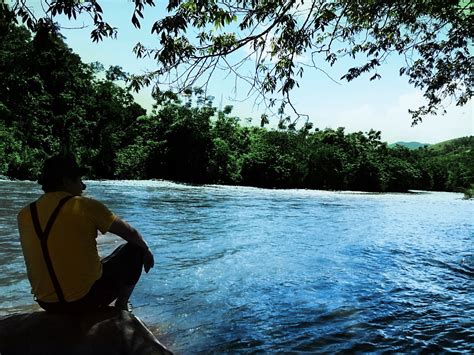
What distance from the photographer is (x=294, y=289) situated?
19.1ft

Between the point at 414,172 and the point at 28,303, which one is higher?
the point at 414,172

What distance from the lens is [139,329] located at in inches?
126

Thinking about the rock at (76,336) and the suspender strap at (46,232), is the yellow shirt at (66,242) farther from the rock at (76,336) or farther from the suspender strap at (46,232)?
the rock at (76,336)

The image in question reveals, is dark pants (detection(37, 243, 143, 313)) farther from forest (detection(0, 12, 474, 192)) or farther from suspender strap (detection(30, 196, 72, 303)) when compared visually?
forest (detection(0, 12, 474, 192))

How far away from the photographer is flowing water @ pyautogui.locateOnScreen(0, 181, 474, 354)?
3.99 meters

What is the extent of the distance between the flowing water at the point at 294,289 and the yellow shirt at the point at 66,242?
1179 mm

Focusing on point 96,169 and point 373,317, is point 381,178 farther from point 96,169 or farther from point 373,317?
point 373,317

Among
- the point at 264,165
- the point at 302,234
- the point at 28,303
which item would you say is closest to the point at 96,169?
the point at 264,165

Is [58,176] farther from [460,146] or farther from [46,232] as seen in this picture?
[460,146]

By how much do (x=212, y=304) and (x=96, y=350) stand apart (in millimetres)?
2181

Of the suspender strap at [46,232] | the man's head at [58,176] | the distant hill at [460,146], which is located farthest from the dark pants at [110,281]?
the distant hill at [460,146]

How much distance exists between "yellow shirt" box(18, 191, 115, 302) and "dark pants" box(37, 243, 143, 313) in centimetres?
8

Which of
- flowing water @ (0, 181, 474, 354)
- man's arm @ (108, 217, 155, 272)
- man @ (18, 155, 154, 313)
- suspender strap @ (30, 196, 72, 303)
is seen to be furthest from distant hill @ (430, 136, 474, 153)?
suspender strap @ (30, 196, 72, 303)

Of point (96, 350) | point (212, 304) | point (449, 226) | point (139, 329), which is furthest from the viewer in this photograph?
point (449, 226)
